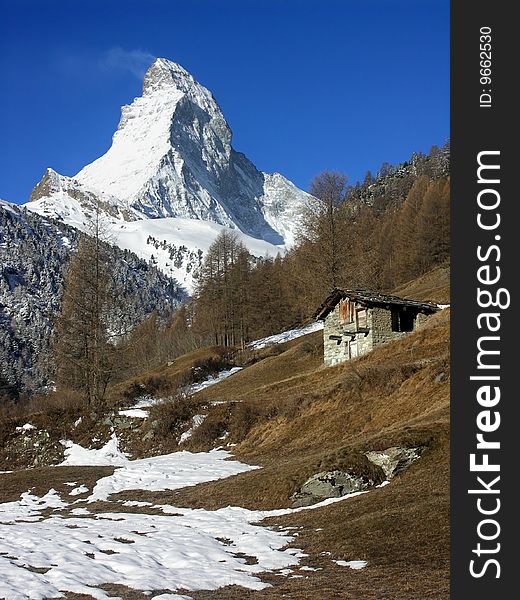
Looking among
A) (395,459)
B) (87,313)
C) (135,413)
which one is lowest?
(395,459)

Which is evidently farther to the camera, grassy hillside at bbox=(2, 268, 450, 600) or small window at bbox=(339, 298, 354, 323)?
small window at bbox=(339, 298, 354, 323)

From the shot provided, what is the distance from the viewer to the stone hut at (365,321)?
38.3 meters

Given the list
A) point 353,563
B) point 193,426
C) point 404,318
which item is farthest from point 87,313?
point 353,563

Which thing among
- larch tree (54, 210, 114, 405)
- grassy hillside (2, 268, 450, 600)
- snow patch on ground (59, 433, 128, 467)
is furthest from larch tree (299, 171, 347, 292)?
snow patch on ground (59, 433, 128, 467)

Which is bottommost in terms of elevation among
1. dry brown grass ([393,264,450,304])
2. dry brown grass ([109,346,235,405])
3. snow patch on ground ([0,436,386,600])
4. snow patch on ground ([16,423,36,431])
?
snow patch on ground ([0,436,386,600])

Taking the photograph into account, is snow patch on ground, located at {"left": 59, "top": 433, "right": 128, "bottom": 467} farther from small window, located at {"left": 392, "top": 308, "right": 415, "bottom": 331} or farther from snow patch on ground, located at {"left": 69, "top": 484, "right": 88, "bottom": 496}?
small window, located at {"left": 392, "top": 308, "right": 415, "bottom": 331}

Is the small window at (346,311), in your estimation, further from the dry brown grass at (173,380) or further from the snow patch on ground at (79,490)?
the snow patch on ground at (79,490)

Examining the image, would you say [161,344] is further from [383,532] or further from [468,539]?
[468,539]

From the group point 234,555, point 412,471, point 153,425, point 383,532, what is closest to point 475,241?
point 383,532

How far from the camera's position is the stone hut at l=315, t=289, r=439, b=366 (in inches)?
1510

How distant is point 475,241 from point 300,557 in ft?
25.9

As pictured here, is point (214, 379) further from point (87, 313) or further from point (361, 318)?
point (361, 318)

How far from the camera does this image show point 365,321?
39.0 metres

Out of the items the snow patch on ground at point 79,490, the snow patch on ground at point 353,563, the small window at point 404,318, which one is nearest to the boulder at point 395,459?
the snow patch on ground at point 353,563
